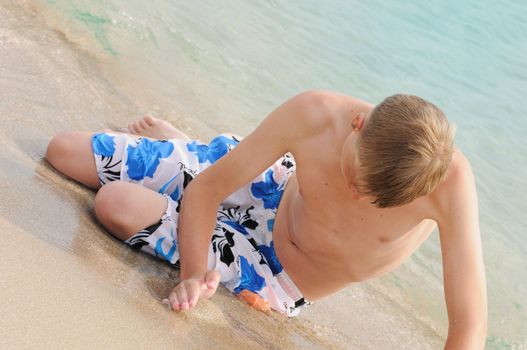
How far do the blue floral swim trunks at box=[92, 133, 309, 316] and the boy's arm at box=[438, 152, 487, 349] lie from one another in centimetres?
81

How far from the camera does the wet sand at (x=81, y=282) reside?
2471mm

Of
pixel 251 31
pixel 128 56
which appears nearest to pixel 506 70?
pixel 251 31

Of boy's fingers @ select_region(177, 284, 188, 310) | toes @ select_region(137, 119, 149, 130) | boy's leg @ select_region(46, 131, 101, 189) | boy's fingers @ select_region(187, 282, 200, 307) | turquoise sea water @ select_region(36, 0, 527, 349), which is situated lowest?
turquoise sea water @ select_region(36, 0, 527, 349)

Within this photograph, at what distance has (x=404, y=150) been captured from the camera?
2.41 metres

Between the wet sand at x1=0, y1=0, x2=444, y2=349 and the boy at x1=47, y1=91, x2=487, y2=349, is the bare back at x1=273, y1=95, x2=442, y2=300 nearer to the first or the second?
the boy at x1=47, y1=91, x2=487, y2=349

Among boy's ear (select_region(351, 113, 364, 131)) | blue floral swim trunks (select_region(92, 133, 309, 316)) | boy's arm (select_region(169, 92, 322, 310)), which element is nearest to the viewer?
boy's ear (select_region(351, 113, 364, 131))

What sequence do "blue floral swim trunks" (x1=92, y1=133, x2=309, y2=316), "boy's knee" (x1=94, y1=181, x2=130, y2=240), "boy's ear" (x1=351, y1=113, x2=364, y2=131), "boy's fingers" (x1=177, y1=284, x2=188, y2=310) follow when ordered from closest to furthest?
"boy's ear" (x1=351, y1=113, x2=364, y2=131) < "boy's fingers" (x1=177, y1=284, x2=188, y2=310) < "boy's knee" (x1=94, y1=181, x2=130, y2=240) < "blue floral swim trunks" (x1=92, y1=133, x2=309, y2=316)

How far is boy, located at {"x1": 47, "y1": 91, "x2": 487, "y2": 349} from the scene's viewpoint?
2.49 meters

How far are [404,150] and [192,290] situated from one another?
0.95m

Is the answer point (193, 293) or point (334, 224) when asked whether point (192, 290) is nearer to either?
point (193, 293)

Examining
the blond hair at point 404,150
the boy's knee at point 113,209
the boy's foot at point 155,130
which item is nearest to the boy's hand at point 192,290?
the boy's knee at point 113,209

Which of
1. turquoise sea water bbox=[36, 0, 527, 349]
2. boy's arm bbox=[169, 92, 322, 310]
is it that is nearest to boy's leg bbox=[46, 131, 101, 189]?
boy's arm bbox=[169, 92, 322, 310]

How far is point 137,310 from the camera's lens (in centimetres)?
273

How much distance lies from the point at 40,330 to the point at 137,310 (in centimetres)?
45
